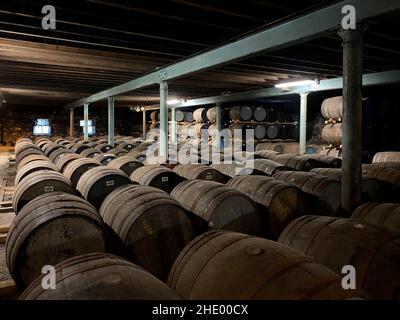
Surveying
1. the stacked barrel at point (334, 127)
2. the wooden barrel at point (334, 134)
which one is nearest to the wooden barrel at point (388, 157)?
the stacked barrel at point (334, 127)

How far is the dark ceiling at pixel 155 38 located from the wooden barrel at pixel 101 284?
338 cm

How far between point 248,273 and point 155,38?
16.0 ft

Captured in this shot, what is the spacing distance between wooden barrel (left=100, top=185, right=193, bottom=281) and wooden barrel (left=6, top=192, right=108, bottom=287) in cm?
30

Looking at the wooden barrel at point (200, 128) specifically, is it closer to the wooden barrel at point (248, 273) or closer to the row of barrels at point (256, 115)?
the row of barrels at point (256, 115)

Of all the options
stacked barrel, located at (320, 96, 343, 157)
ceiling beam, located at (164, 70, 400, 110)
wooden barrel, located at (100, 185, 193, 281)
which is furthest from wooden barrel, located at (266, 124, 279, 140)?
wooden barrel, located at (100, 185, 193, 281)

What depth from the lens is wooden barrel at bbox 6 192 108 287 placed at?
3150mm

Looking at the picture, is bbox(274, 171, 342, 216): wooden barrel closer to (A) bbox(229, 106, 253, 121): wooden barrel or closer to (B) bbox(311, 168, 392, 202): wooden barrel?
(B) bbox(311, 168, 392, 202): wooden barrel

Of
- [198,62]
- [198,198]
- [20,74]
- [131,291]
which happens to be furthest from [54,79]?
[131,291]

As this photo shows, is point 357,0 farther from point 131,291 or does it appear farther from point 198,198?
point 131,291

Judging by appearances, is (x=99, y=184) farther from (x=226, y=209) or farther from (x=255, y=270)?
(x=255, y=270)

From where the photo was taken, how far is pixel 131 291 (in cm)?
182

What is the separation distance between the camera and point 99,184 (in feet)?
17.2

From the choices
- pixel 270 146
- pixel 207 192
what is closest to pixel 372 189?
pixel 207 192

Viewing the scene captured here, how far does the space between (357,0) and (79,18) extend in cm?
374
